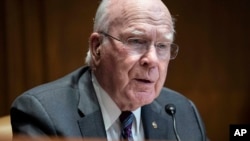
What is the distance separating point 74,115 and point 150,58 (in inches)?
11.7

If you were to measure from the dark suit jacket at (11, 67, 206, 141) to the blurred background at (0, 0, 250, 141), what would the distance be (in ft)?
3.73

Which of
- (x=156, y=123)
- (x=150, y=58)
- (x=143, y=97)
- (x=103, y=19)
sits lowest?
(x=156, y=123)

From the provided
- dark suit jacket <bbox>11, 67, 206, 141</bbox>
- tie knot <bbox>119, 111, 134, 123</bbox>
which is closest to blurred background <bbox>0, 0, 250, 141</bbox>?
dark suit jacket <bbox>11, 67, 206, 141</bbox>

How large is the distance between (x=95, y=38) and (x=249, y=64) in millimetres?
1698

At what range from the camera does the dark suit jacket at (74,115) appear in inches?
50.1

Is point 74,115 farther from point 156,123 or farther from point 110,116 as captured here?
point 156,123

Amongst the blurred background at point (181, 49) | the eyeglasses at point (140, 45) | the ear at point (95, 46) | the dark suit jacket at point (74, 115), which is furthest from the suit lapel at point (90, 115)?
the blurred background at point (181, 49)

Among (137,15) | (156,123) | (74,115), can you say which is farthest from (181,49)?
(74,115)

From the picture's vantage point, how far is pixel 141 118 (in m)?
1.50

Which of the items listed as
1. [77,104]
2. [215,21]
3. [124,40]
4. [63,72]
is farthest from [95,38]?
[215,21]

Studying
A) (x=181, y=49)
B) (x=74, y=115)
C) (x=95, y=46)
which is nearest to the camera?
(x=74, y=115)

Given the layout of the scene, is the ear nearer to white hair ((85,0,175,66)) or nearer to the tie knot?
white hair ((85,0,175,66))

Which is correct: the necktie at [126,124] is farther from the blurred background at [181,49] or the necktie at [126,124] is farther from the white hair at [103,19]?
the blurred background at [181,49]

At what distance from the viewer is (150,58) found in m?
1.33
